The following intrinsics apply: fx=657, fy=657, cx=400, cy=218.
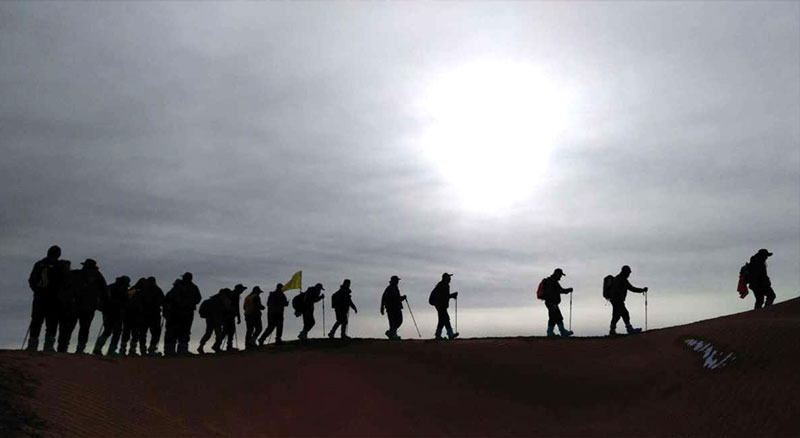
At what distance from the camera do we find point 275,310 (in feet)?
74.3

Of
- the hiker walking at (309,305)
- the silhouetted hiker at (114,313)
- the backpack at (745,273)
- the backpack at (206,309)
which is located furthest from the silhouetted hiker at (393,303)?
A: the backpack at (745,273)

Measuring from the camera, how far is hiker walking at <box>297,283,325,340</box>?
75.6 ft

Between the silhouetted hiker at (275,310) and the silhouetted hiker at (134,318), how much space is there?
4.36m

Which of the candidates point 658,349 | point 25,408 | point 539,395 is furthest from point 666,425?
point 25,408

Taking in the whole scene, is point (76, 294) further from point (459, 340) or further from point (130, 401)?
point (459, 340)

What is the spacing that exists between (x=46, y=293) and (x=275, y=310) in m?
8.30

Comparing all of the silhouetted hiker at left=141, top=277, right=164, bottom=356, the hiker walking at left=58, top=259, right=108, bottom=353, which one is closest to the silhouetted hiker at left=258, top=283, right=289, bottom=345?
the silhouetted hiker at left=141, top=277, right=164, bottom=356

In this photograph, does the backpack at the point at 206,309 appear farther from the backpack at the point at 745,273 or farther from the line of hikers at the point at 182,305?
the backpack at the point at 745,273

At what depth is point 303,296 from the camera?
2353 centimetres

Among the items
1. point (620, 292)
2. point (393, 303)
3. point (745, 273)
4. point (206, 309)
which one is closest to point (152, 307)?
point (206, 309)

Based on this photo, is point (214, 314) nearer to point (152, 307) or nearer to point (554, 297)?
point (152, 307)

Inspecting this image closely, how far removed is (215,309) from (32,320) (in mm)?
6007

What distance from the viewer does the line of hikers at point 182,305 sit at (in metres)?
15.8

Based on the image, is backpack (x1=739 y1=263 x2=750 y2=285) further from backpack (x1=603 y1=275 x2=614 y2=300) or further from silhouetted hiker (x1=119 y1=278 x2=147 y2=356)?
silhouetted hiker (x1=119 y1=278 x2=147 y2=356)
